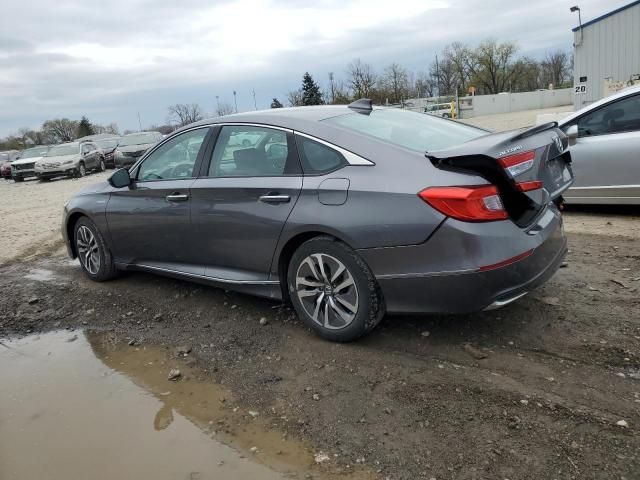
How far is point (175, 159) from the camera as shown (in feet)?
15.3

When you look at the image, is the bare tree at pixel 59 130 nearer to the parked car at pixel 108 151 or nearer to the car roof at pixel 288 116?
the parked car at pixel 108 151

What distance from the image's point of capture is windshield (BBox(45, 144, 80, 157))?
2447cm

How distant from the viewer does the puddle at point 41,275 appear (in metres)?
5.96

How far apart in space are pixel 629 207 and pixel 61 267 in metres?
6.97

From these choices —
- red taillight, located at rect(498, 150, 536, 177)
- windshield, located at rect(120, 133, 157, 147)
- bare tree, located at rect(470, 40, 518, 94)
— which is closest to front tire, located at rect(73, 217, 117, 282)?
red taillight, located at rect(498, 150, 536, 177)

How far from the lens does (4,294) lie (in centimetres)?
554

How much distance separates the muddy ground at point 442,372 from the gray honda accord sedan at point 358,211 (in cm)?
34

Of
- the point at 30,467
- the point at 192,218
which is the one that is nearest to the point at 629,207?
the point at 192,218

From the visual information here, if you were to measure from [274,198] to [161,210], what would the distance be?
1369 millimetres

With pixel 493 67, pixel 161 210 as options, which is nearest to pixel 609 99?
pixel 161 210

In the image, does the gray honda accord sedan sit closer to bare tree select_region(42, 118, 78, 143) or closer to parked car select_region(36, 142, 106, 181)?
parked car select_region(36, 142, 106, 181)

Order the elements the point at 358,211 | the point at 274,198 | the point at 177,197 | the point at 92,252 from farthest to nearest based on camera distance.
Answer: the point at 92,252, the point at 177,197, the point at 274,198, the point at 358,211

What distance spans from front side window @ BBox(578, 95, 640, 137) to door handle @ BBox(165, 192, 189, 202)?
4.76 metres

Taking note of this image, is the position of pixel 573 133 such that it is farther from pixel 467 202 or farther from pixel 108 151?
pixel 108 151
